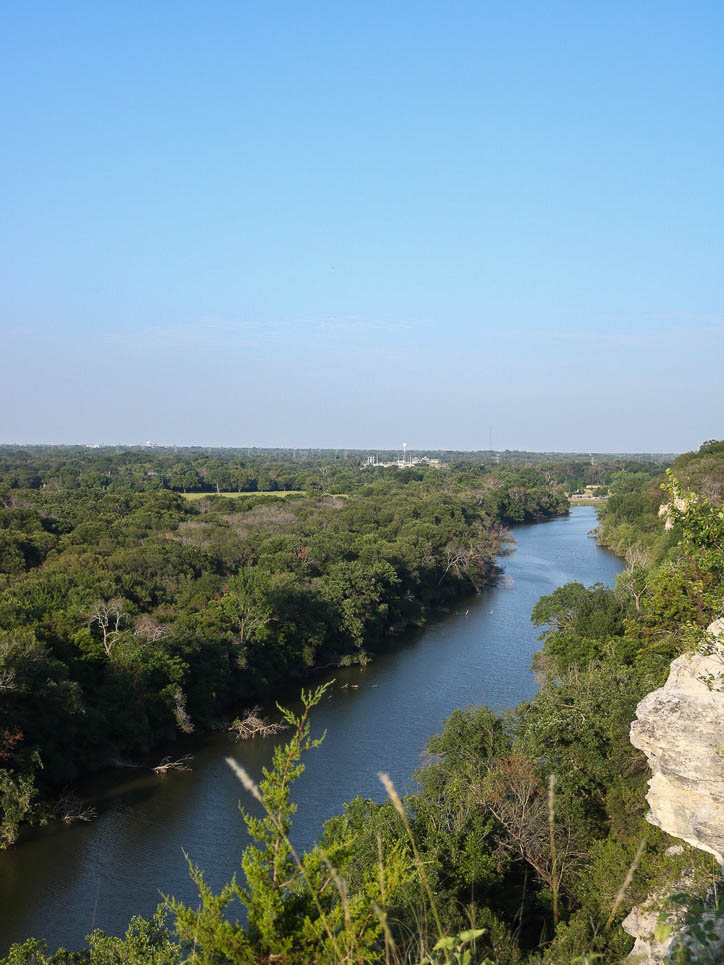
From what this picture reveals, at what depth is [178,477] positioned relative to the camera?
106 m

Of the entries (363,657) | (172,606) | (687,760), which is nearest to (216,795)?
(172,606)

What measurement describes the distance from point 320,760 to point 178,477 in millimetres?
86396

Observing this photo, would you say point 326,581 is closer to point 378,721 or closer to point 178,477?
point 378,721

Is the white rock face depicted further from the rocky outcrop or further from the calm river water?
the calm river water

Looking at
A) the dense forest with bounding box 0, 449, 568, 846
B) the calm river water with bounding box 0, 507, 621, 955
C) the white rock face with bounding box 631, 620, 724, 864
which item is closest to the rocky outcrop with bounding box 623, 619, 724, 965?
the white rock face with bounding box 631, 620, 724, 864

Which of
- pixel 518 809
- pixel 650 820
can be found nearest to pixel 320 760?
pixel 518 809

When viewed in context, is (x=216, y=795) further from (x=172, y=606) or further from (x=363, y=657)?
(x=363, y=657)

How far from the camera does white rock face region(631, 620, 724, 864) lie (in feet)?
31.1

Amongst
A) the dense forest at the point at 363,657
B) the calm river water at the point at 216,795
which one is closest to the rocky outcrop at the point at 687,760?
the dense forest at the point at 363,657

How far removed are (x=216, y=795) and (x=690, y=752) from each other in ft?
53.9

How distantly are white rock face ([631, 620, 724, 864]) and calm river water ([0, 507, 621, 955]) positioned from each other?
1130 centimetres

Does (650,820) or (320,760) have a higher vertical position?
(650,820)

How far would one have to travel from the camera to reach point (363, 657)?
118 ft

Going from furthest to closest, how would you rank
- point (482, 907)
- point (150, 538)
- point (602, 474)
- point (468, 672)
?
point (602, 474)
point (150, 538)
point (468, 672)
point (482, 907)
